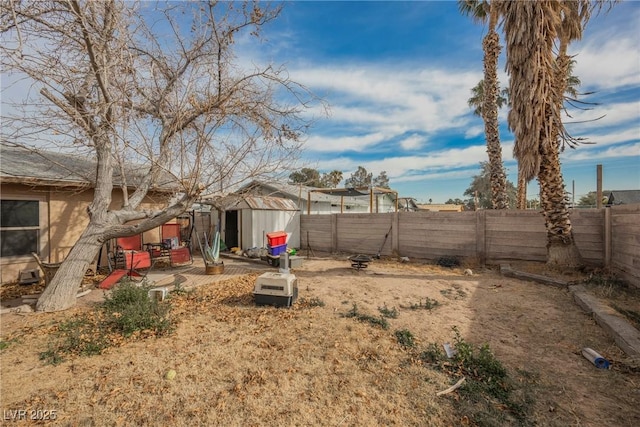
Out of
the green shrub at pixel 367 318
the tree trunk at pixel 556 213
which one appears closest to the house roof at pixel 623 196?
the tree trunk at pixel 556 213

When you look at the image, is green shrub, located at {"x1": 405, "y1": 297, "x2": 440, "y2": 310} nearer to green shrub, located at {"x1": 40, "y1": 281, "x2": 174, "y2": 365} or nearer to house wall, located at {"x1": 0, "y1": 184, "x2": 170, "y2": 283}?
green shrub, located at {"x1": 40, "y1": 281, "x2": 174, "y2": 365}

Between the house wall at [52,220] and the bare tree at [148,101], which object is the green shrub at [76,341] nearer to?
the bare tree at [148,101]

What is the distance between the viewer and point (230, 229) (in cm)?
1296

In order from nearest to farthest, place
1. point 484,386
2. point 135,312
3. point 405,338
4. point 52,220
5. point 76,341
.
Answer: point 484,386
point 76,341
point 405,338
point 135,312
point 52,220

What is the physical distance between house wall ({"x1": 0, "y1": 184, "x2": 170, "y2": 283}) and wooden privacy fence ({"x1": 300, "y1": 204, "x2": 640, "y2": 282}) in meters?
7.93

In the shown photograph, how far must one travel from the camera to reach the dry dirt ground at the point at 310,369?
7.88ft

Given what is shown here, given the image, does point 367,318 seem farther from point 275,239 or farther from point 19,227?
point 19,227

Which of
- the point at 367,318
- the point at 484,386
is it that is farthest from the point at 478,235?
the point at 484,386

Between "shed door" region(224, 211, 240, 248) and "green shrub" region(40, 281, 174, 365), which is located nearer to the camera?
"green shrub" region(40, 281, 174, 365)

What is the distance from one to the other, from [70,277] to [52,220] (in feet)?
11.4

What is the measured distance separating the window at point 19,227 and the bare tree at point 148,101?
2591 millimetres

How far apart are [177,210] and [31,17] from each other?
143 inches

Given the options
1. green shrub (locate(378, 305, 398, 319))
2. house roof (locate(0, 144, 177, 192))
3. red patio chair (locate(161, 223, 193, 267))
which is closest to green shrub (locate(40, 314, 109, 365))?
house roof (locate(0, 144, 177, 192))

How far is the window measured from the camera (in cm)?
666
